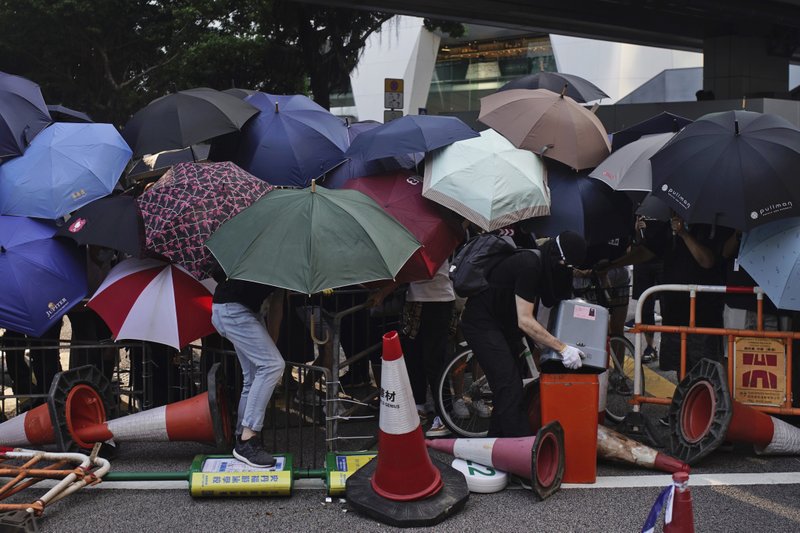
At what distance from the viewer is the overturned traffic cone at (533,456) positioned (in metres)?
5.25

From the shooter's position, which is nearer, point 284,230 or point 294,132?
point 284,230

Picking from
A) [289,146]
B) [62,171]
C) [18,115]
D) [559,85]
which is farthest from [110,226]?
[559,85]

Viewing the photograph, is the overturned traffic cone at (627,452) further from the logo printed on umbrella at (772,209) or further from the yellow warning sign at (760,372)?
the logo printed on umbrella at (772,209)

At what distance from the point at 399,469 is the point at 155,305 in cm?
218

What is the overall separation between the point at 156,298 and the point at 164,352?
845mm

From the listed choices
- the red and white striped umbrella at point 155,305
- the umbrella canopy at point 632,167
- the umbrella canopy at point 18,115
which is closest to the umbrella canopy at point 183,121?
the umbrella canopy at point 18,115

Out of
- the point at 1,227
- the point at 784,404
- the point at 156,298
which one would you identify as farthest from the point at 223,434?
the point at 784,404

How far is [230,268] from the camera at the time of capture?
5.13m

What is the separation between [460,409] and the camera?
6629mm

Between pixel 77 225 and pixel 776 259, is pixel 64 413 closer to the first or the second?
pixel 77 225

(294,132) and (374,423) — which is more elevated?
(294,132)

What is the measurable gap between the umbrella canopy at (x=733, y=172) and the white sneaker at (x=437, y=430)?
2.33 meters

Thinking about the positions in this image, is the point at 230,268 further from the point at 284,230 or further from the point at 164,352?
the point at 164,352

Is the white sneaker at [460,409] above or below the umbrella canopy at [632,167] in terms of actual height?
below
